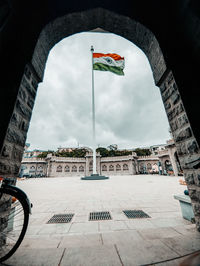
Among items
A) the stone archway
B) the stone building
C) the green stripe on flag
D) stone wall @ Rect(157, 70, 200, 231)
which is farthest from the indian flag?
the stone building

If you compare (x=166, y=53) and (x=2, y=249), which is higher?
(x=166, y=53)

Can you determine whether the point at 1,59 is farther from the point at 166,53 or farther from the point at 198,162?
the point at 198,162

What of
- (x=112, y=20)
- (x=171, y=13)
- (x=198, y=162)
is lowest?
(x=198, y=162)

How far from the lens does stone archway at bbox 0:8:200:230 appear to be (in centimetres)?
189

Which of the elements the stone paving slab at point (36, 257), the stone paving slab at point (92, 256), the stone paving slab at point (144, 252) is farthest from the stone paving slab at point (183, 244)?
the stone paving slab at point (36, 257)

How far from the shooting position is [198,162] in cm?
152

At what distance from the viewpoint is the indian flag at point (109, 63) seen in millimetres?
12140

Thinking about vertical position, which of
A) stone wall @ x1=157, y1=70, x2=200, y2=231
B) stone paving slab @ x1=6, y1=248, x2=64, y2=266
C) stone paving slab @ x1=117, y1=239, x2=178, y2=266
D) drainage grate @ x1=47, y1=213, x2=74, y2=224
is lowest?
drainage grate @ x1=47, y1=213, x2=74, y2=224

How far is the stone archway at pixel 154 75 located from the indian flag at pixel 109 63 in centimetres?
958

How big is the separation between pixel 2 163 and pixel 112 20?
4169mm

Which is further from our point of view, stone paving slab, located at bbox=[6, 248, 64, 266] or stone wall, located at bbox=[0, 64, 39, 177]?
stone wall, located at bbox=[0, 64, 39, 177]

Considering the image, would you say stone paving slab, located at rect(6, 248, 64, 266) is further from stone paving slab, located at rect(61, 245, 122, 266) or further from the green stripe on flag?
the green stripe on flag

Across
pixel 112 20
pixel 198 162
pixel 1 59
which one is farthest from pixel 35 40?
pixel 198 162

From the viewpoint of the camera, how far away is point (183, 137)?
6.92 feet
